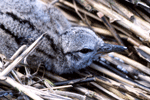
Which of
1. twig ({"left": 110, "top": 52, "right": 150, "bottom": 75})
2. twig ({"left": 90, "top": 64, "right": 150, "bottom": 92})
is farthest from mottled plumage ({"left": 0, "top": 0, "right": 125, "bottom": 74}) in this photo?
twig ({"left": 110, "top": 52, "right": 150, "bottom": 75})

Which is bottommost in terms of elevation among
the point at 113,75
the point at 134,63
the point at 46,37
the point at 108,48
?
the point at 113,75

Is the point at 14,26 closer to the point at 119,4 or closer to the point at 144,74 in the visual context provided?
the point at 119,4

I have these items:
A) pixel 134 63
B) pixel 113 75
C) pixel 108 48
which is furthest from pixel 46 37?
pixel 134 63

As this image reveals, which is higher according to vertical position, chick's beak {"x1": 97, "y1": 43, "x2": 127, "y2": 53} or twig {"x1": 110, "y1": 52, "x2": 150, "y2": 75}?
chick's beak {"x1": 97, "y1": 43, "x2": 127, "y2": 53}

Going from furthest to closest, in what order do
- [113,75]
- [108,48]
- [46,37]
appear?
[108,48]
[113,75]
[46,37]

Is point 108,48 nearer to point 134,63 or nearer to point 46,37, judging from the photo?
point 134,63

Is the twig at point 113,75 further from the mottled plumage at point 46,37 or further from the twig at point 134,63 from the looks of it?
the twig at point 134,63

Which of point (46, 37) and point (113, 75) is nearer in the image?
point (46, 37)

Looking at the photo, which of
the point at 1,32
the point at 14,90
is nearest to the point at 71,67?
the point at 14,90

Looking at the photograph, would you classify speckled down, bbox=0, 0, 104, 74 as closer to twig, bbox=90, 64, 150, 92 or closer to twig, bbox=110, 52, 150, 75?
twig, bbox=90, 64, 150, 92

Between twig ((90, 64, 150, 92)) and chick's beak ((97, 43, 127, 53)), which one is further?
chick's beak ((97, 43, 127, 53))
